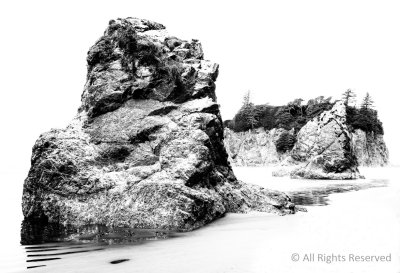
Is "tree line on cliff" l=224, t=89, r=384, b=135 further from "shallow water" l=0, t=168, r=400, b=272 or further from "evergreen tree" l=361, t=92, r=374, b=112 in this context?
"shallow water" l=0, t=168, r=400, b=272

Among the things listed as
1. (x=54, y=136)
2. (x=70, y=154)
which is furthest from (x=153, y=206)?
(x=54, y=136)

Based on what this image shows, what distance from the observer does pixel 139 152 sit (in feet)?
34.8

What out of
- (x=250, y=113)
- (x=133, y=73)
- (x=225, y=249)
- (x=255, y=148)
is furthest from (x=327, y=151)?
(x=250, y=113)

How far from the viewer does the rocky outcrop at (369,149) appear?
55875 mm

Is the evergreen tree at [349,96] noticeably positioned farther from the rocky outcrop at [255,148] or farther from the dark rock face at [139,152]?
the dark rock face at [139,152]

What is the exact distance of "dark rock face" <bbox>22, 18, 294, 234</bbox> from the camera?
352 inches

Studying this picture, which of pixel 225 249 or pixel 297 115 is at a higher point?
pixel 297 115

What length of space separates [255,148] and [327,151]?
92.7 ft

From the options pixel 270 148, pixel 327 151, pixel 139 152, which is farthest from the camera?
pixel 270 148

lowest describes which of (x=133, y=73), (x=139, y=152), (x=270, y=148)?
(x=139, y=152)

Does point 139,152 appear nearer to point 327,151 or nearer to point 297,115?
point 327,151

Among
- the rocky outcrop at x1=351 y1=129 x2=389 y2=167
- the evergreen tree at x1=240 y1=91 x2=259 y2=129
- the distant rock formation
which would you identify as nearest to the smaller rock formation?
the distant rock formation

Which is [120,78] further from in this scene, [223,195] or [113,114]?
[223,195]

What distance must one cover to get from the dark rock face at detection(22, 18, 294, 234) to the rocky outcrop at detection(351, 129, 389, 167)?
4992 cm
